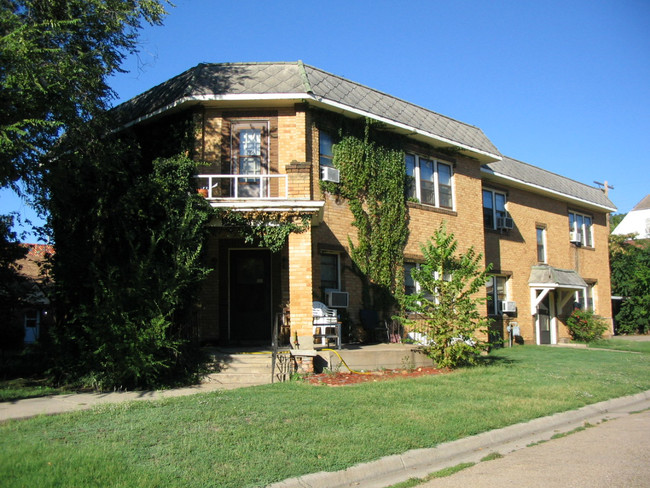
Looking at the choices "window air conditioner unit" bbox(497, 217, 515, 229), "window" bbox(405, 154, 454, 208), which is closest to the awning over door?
"window air conditioner unit" bbox(497, 217, 515, 229)

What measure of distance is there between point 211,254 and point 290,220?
2903 millimetres

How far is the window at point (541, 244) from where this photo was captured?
23.0 metres

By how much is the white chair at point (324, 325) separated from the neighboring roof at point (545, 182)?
30.3 ft

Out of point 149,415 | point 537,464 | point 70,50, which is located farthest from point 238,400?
point 70,50

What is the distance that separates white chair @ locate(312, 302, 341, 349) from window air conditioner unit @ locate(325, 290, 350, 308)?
227mm

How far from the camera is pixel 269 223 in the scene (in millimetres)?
11953

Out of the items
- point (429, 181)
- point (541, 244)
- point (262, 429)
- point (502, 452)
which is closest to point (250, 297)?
point (429, 181)

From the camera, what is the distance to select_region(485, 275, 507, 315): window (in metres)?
20.5

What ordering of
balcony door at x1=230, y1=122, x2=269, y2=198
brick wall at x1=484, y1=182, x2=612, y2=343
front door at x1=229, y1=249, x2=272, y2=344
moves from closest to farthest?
balcony door at x1=230, y1=122, x2=269, y2=198 < front door at x1=229, y1=249, x2=272, y2=344 < brick wall at x1=484, y1=182, x2=612, y2=343

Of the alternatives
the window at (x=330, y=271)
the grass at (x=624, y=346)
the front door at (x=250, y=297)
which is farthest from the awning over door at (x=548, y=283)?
the front door at (x=250, y=297)

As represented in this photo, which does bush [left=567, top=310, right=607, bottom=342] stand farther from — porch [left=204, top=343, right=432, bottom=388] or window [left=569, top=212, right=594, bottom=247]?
porch [left=204, top=343, right=432, bottom=388]

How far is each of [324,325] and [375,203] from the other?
4.46m

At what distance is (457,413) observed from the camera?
8078mm

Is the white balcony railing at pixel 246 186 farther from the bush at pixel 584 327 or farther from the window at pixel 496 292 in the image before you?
the bush at pixel 584 327
